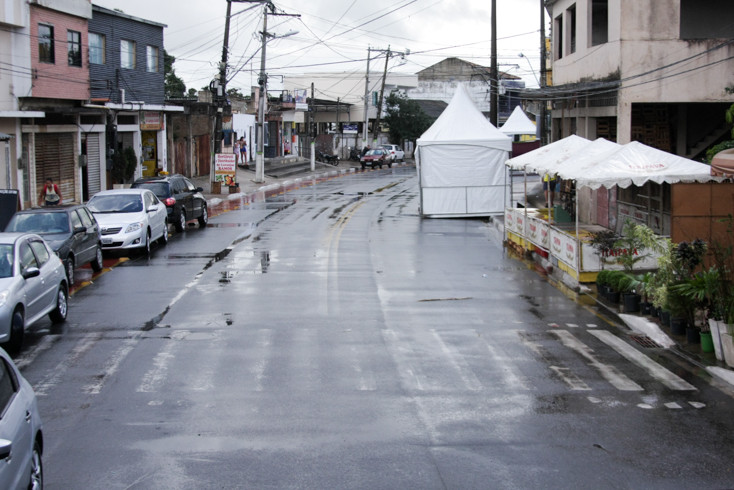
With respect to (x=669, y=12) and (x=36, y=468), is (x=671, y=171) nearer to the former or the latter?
(x=669, y=12)

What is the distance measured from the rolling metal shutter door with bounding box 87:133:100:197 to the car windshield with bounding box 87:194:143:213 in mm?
15983

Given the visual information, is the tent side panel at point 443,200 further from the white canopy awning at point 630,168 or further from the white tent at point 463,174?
the white canopy awning at point 630,168

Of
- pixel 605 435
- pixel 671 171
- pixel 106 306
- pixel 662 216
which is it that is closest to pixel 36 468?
pixel 605 435

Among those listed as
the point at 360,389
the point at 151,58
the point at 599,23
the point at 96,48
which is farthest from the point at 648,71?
the point at 151,58

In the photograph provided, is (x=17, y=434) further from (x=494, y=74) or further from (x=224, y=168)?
(x=224, y=168)

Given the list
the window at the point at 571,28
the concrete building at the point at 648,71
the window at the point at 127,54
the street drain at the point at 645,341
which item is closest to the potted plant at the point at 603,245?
the street drain at the point at 645,341

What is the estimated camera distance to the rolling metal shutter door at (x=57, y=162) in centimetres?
3466

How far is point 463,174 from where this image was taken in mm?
33156

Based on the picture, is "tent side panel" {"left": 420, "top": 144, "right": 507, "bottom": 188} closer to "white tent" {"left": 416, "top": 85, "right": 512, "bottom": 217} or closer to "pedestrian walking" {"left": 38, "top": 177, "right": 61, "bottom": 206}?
"white tent" {"left": 416, "top": 85, "right": 512, "bottom": 217}

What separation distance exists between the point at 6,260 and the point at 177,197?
15355 mm

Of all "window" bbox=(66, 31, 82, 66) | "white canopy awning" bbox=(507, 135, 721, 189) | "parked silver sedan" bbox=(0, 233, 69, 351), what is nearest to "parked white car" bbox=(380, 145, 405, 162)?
"window" bbox=(66, 31, 82, 66)

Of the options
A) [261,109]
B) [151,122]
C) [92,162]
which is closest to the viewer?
[92,162]

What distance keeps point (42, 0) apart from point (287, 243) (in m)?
15.7

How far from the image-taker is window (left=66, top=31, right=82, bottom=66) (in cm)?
3609
